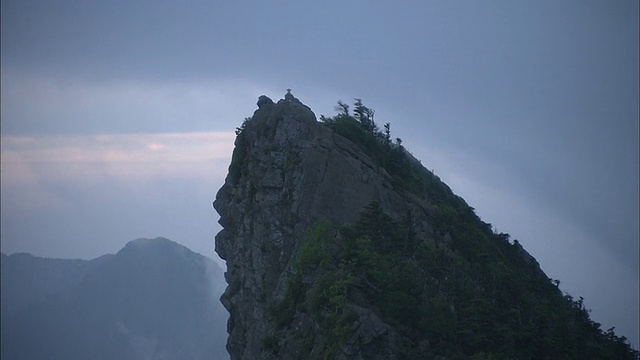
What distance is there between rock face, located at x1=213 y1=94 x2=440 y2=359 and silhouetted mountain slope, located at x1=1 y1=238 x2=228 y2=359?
45563mm

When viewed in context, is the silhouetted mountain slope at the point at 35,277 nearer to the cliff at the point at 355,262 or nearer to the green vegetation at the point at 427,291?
the cliff at the point at 355,262

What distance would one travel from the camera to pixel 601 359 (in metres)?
47.9

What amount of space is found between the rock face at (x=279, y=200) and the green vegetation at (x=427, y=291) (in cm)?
191

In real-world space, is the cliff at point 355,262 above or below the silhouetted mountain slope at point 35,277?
above

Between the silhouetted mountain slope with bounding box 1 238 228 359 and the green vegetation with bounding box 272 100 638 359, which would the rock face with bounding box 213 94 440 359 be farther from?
the silhouetted mountain slope with bounding box 1 238 228 359

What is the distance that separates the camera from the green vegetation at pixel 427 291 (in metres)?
39.3

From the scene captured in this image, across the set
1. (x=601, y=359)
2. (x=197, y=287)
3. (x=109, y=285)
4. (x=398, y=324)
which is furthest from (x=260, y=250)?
(x=109, y=285)

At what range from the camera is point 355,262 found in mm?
41594

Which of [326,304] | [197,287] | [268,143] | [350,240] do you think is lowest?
[197,287]

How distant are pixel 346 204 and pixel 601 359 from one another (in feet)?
74.6

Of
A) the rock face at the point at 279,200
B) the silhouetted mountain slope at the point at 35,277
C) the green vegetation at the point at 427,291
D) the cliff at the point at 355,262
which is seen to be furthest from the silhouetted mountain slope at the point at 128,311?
the green vegetation at the point at 427,291

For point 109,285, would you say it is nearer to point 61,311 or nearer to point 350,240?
point 61,311

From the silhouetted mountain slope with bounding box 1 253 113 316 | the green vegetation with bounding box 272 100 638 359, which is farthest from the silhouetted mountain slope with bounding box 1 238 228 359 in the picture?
the green vegetation with bounding box 272 100 638 359

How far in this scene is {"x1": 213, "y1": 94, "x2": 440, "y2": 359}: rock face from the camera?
4700 centimetres
